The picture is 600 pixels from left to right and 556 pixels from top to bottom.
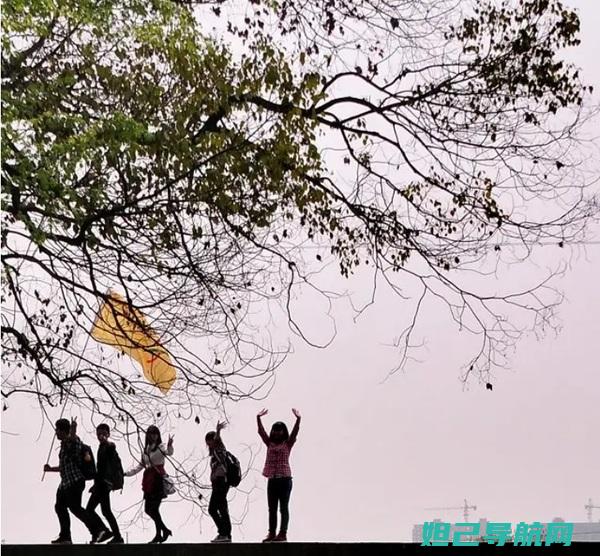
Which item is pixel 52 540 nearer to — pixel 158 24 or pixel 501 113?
pixel 158 24

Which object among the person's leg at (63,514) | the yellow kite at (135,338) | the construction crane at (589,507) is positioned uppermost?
the yellow kite at (135,338)

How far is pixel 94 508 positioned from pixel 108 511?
0.07m

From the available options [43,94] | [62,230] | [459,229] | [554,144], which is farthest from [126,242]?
[554,144]

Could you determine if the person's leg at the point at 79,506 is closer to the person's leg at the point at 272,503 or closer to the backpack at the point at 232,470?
the backpack at the point at 232,470

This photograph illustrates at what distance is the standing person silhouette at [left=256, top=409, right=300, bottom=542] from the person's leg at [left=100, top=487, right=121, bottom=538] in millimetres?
741

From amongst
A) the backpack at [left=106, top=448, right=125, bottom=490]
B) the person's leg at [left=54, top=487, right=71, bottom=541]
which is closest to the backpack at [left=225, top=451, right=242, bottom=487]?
the backpack at [left=106, top=448, right=125, bottom=490]

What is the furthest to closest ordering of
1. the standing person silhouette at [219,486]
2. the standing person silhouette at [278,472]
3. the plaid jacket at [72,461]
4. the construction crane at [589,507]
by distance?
Result: the construction crane at [589,507], the standing person silhouette at [219,486], the plaid jacket at [72,461], the standing person silhouette at [278,472]

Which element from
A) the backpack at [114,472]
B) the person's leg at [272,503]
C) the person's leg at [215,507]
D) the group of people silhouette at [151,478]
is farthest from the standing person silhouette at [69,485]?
the person's leg at [272,503]

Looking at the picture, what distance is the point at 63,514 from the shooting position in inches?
222

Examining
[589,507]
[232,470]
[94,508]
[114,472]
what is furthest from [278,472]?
[589,507]

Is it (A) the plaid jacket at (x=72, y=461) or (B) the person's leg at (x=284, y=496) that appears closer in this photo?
(B) the person's leg at (x=284, y=496)

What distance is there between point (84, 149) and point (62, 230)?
524mm

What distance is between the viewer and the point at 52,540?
229 inches

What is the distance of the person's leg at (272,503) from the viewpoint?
546 centimetres
